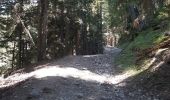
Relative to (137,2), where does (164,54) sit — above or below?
below

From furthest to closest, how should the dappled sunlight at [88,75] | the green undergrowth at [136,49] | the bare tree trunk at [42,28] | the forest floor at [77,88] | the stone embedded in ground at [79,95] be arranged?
1. the bare tree trunk at [42,28]
2. the green undergrowth at [136,49]
3. the dappled sunlight at [88,75]
4. the forest floor at [77,88]
5. the stone embedded in ground at [79,95]

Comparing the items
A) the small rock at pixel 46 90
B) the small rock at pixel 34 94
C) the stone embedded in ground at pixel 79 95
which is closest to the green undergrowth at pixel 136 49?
the stone embedded in ground at pixel 79 95

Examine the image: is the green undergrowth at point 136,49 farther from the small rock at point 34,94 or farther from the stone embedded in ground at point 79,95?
the small rock at point 34,94

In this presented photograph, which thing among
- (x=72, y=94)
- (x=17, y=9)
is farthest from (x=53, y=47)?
(x=72, y=94)

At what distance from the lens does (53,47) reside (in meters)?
35.7

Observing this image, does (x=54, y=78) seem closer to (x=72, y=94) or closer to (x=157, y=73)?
(x=72, y=94)

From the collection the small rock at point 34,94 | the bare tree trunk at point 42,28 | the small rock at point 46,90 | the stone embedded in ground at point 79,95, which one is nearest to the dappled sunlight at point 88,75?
the small rock at point 46,90

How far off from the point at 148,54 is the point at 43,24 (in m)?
10.0

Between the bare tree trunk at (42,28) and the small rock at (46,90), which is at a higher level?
the bare tree trunk at (42,28)

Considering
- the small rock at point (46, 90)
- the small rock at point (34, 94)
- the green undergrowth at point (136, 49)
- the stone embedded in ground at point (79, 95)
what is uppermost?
the green undergrowth at point (136, 49)

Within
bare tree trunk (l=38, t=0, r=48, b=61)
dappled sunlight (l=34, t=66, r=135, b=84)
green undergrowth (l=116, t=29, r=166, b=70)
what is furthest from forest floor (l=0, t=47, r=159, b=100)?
bare tree trunk (l=38, t=0, r=48, b=61)

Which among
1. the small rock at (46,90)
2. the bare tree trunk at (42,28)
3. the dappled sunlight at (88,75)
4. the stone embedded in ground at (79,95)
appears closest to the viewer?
the stone embedded in ground at (79,95)

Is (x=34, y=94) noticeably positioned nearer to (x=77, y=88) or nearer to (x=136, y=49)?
(x=77, y=88)

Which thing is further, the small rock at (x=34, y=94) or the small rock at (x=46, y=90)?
the small rock at (x=46, y=90)
